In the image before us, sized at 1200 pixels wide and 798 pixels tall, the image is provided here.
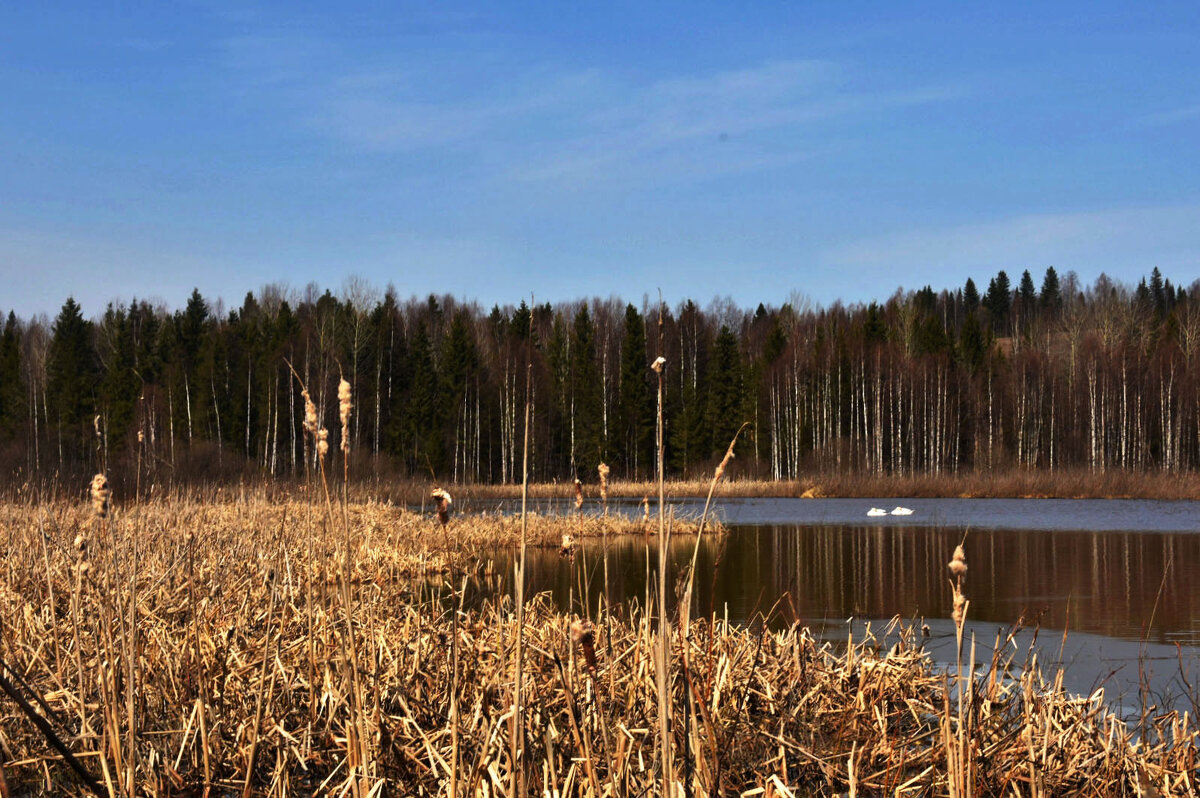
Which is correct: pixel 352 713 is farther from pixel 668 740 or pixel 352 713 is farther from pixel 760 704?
pixel 760 704

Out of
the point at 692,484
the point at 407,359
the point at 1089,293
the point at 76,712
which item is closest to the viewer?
the point at 76,712

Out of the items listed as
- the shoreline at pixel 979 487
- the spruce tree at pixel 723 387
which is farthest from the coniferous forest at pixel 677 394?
the shoreline at pixel 979 487

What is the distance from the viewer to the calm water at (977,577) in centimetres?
724

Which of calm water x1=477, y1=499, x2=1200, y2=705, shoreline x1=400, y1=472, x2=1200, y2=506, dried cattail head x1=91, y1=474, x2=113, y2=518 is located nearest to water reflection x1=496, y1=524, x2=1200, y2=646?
calm water x1=477, y1=499, x2=1200, y2=705

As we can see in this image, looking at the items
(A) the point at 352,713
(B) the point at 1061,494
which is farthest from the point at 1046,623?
(B) the point at 1061,494

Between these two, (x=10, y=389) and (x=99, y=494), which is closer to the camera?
(x=99, y=494)

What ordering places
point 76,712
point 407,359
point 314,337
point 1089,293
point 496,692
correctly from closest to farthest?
1. point 76,712
2. point 496,692
3. point 314,337
4. point 407,359
5. point 1089,293

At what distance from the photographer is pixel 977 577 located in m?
12.2

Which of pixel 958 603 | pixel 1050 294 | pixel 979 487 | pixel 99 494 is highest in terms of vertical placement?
pixel 1050 294

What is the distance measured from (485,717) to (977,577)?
33.6 ft

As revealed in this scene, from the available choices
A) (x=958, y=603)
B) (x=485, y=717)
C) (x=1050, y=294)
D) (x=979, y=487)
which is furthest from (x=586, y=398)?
(x=1050, y=294)

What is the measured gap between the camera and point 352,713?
263 cm

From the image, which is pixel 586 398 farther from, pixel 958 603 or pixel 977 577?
pixel 958 603

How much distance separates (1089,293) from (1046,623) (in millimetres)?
82476
